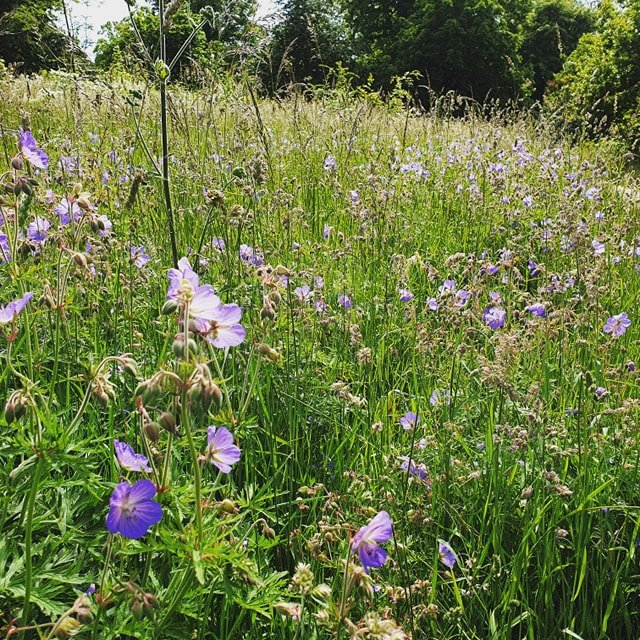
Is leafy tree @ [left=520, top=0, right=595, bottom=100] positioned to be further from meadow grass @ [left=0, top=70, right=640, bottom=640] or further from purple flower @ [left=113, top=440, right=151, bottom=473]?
purple flower @ [left=113, top=440, right=151, bottom=473]

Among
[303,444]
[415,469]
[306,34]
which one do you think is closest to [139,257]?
[303,444]

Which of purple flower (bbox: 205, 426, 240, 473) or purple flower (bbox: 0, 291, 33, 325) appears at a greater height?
purple flower (bbox: 0, 291, 33, 325)

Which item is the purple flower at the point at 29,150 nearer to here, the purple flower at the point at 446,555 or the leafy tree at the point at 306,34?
the purple flower at the point at 446,555

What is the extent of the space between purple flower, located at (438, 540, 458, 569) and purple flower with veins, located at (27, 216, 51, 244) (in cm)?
153

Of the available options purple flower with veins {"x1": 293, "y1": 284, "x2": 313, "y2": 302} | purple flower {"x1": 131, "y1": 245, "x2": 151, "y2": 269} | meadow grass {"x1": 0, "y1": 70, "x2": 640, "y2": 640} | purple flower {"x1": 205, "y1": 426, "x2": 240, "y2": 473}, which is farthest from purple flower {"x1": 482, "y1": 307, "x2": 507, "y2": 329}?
purple flower {"x1": 205, "y1": 426, "x2": 240, "y2": 473}

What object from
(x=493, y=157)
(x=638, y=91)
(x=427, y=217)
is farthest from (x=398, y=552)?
(x=638, y=91)

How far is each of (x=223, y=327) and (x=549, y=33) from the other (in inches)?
1817

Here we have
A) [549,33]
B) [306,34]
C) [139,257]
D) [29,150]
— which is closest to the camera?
[29,150]

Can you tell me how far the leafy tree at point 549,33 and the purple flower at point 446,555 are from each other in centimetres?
4096

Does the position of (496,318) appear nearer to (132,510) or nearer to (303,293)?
(303,293)

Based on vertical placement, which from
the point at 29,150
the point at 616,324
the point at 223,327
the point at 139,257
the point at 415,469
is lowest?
the point at 415,469

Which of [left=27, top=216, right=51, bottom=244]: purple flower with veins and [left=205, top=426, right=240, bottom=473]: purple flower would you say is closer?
[left=205, top=426, right=240, bottom=473]: purple flower

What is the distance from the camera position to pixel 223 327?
3.49 ft

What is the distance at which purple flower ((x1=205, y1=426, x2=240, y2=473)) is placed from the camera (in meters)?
1.17
